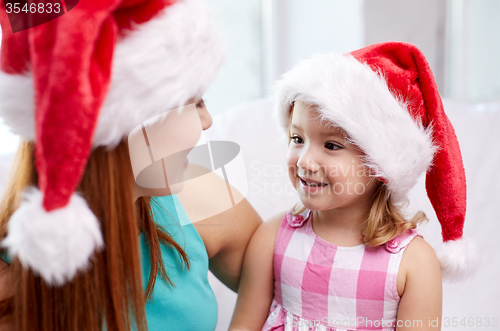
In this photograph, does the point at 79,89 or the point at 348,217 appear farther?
the point at 348,217

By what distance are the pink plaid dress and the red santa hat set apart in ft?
1.51

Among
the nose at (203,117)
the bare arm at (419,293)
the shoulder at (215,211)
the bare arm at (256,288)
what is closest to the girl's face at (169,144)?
the nose at (203,117)

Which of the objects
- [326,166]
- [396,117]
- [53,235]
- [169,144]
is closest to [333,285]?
[326,166]

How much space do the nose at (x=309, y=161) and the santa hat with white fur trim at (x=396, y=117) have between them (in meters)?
0.07

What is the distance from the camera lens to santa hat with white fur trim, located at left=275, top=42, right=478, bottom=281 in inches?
31.0

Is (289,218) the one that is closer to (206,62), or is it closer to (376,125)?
(376,125)

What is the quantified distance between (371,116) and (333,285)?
0.35m

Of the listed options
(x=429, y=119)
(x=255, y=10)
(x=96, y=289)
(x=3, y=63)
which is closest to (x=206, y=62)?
(x=3, y=63)

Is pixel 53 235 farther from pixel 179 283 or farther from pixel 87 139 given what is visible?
pixel 179 283

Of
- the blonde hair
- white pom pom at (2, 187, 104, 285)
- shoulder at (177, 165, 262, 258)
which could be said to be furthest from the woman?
the blonde hair

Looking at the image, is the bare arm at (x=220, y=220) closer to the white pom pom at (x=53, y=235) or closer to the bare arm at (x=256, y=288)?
the bare arm at (x=256, y=288)

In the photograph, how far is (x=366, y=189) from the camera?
2.78 ft

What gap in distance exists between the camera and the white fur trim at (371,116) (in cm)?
78

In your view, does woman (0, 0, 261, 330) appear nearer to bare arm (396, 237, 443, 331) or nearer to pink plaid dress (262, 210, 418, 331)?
pink plaid dress (262, 210, 418, 331)
